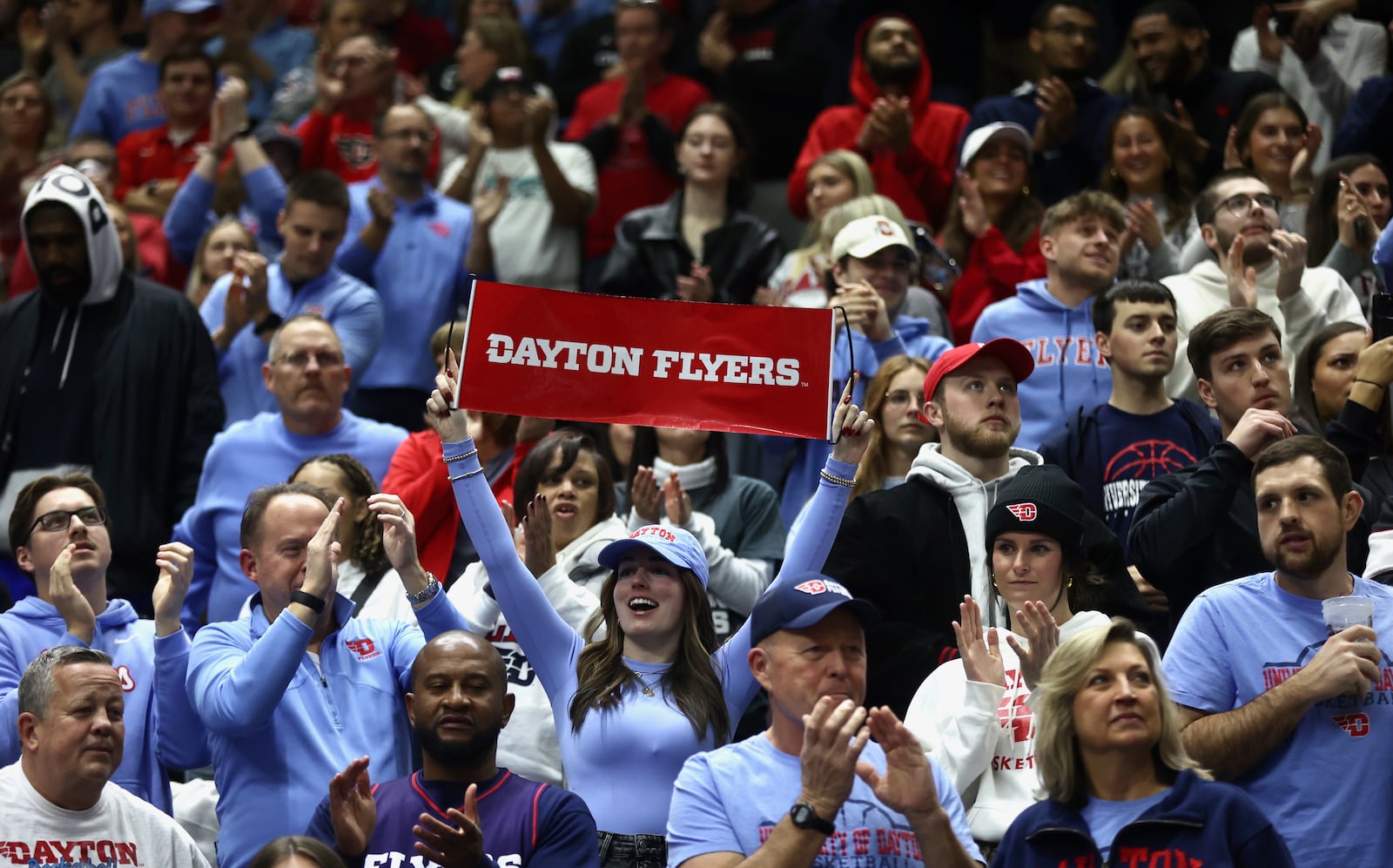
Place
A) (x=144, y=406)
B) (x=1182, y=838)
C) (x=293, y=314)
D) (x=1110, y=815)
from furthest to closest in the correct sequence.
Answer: (x=293, y=314), (x=144, y=406), (x=1110, y=815), (x=1182, y=838)

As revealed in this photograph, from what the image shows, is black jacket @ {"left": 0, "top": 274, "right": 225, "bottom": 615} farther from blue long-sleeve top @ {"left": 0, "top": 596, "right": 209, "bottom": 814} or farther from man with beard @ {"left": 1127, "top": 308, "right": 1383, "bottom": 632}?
man with beard @ {"left": 1127, "top": 308, "right": 1383, "bottom": 632}

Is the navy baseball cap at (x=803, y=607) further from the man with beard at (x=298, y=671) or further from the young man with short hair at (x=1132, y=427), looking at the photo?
the young man with short hair at (x=1132, y=427)

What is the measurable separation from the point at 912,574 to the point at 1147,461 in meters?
1.15

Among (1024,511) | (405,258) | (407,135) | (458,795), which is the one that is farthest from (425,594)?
(407,135)

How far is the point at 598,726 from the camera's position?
586 centimetres

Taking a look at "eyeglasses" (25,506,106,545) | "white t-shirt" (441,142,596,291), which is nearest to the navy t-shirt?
"eyeglasses" (25,506,106,545)

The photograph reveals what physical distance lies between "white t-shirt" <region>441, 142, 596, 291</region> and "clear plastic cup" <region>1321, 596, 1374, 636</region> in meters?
6.36

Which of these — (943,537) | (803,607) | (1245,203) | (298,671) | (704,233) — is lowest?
(298,671)

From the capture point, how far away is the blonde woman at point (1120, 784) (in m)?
A: 4.75

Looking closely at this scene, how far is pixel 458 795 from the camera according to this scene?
559cm

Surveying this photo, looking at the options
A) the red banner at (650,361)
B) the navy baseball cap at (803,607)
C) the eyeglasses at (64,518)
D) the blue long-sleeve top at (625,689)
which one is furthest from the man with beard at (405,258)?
the navy baseball cap at (803,607)

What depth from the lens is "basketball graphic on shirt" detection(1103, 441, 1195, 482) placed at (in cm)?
720

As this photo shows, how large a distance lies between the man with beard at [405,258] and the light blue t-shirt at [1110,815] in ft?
19.4

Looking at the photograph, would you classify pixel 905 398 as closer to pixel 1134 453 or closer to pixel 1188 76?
pixel 1134 453
